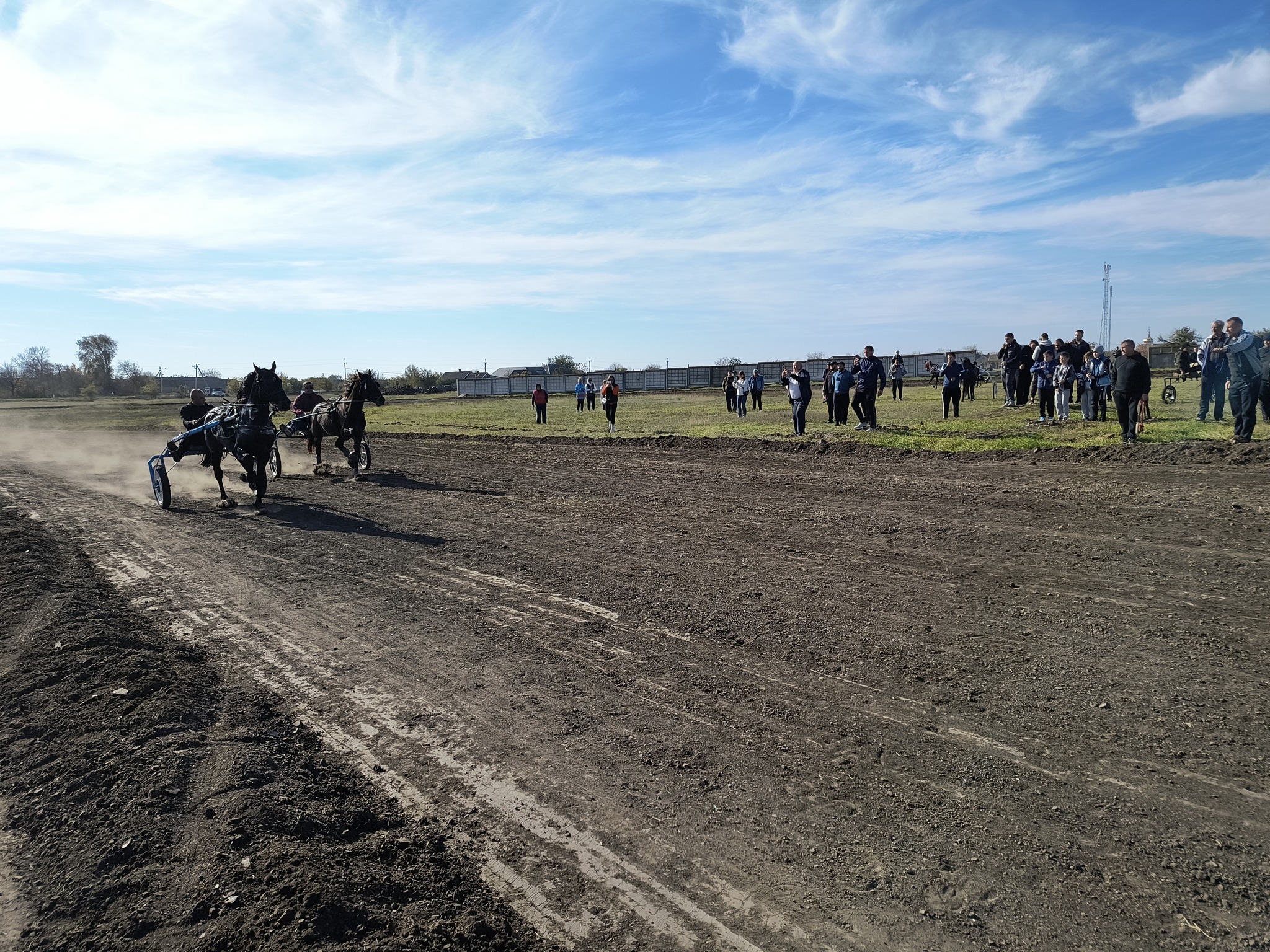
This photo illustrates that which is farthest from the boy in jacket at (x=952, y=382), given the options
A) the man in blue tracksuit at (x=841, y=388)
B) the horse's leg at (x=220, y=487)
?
the horse's leg at (x=220, y=487)

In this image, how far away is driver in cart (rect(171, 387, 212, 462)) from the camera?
47.6ft

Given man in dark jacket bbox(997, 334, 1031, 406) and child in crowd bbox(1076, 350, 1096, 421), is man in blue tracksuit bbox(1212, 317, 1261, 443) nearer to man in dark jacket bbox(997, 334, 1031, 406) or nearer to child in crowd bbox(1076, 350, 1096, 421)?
child in crowd bbox(1076, 350, 1096, 421)

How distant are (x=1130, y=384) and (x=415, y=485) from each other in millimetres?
14028

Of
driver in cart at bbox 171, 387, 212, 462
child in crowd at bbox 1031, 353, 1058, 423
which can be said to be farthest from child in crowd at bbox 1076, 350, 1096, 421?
driver in cart at bbox 171, 387, 212, 462

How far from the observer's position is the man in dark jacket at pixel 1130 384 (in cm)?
1485

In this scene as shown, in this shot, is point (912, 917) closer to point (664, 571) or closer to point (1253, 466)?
point (664, 571)

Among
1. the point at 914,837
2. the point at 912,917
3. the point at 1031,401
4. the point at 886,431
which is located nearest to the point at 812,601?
the point at 914,837

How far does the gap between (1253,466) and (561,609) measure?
443 inches

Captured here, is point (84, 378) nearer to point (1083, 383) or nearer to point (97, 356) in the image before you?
point (97, 356)

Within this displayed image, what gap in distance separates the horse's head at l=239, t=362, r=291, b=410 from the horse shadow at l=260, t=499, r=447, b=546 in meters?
1.90

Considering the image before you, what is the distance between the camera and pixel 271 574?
914 centimetres

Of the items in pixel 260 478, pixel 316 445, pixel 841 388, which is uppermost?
pixel 841 388

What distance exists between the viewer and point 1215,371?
1706 centimetres

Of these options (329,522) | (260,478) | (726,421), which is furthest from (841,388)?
(260,478)
